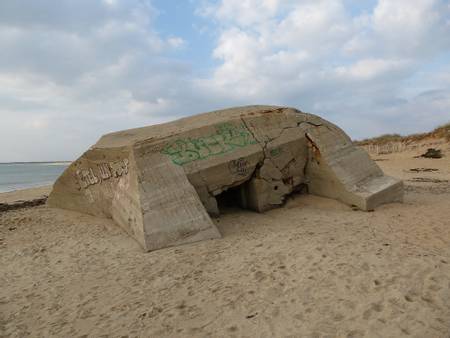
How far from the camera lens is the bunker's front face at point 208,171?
5.20 meters

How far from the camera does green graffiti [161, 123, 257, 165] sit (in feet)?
19.4

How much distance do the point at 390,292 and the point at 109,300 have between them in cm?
247

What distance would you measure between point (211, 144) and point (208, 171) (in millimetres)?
501

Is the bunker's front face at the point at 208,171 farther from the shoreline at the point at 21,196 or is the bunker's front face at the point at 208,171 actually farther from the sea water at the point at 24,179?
the sea water at the point at 24,179

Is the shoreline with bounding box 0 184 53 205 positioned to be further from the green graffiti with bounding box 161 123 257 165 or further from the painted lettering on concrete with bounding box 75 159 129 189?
the green graffiti with bounding box 161 123 257 165

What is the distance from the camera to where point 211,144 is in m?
6.19

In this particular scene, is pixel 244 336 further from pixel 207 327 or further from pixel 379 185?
pixel 379 185

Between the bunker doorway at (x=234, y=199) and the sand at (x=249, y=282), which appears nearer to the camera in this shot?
the sand at (x=249, y=282)

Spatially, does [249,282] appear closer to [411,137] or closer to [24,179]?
[411,137]

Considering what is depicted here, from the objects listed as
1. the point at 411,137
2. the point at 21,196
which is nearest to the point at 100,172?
the point at 21,196

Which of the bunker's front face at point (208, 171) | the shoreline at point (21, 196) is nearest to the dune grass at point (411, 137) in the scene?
the bunker's front face at point (208, 171)

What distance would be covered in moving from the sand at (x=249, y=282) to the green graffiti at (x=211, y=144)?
1.18m

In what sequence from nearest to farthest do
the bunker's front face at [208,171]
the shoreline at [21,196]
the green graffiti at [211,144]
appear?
the bunker's front face at [208,171] → the green graffiti at [211,144] → the shoreline at [21,196]

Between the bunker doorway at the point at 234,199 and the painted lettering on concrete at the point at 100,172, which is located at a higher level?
the painted lettering on concrete at the point at 100,172
